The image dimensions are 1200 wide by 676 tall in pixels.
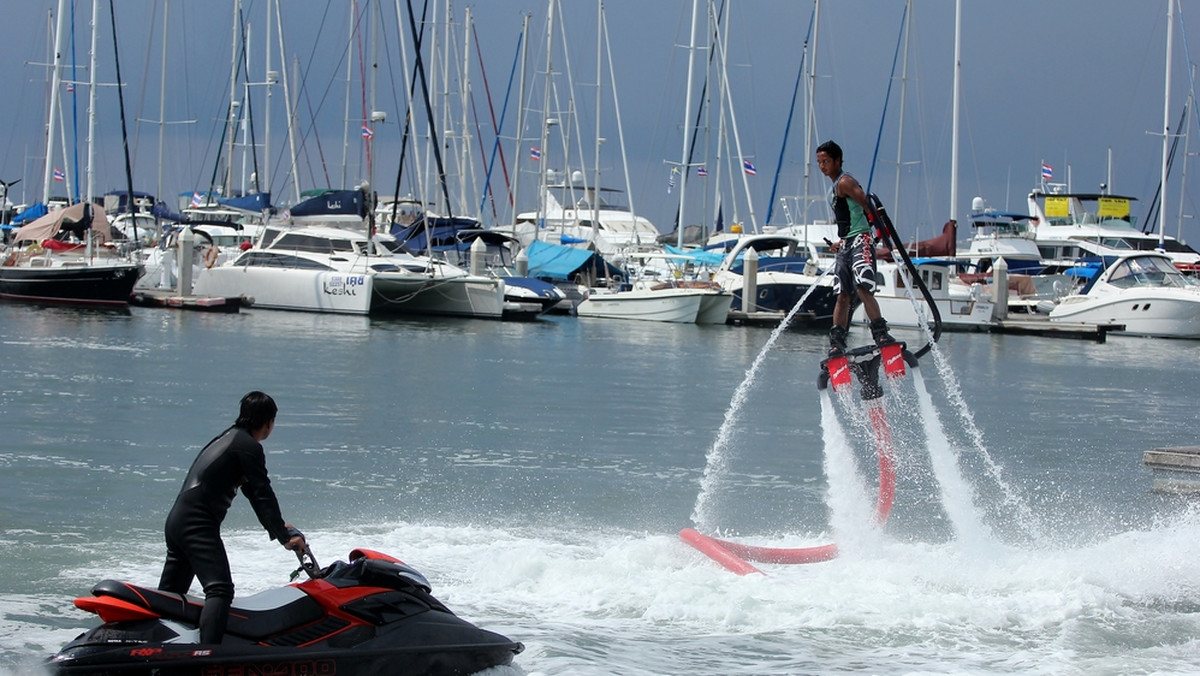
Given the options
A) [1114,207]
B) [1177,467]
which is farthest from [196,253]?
[1114,207]

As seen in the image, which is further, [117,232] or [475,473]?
[117,232]

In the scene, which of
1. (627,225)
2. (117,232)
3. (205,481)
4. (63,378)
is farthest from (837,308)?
(627,225)

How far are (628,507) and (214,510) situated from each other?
7.78m

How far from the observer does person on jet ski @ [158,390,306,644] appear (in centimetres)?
689

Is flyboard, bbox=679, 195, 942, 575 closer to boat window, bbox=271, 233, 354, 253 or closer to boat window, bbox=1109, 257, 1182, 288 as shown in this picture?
boat window, bbox=271, 233, 354, 253

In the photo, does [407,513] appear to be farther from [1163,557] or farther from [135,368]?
[135,368]

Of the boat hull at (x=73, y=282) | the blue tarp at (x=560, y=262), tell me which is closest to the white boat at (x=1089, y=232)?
the blue tarp at (x=560, y=262)

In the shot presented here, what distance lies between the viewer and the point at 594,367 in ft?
103

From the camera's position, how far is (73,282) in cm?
4300

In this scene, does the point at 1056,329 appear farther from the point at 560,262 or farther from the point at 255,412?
the point at 255,412

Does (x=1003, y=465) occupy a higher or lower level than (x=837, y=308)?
lower

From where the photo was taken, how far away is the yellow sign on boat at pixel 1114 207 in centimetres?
7312

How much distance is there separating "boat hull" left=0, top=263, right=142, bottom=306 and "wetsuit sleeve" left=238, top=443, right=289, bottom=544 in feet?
125

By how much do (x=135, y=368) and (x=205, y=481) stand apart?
21.0 meters
